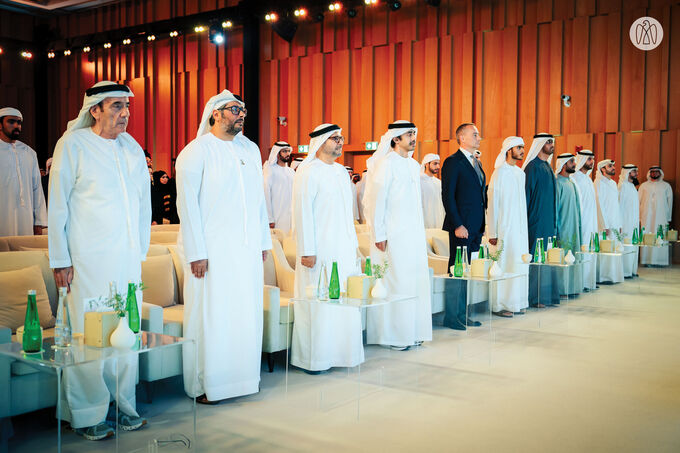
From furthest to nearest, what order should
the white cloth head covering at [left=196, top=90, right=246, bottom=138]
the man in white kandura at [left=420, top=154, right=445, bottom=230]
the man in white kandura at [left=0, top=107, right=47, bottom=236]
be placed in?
the man in white kandura at [left=420, top=154, right=445, bottom=230] < the man in white kandura at [left=0, top=107, right=47, bottom=236] < the white cloth head covering at [left=196, top=90, right=246, bottom=138]

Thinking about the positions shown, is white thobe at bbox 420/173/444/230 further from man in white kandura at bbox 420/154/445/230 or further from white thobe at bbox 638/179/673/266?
white thobe at bbox 638/179/673/266

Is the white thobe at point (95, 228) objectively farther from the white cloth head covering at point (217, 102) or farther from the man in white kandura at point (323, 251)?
the man in white kandura at point (323, 251)

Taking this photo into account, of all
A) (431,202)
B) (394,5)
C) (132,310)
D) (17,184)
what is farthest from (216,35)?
(132,310)

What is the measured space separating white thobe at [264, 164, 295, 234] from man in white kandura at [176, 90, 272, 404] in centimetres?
503

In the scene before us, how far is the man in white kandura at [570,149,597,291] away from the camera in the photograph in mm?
8570

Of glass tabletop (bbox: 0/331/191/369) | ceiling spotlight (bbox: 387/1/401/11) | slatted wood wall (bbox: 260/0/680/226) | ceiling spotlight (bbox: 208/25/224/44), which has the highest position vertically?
ceiling spotlight (bbox: 387/1/401/11)

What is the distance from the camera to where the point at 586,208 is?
885 centimetres

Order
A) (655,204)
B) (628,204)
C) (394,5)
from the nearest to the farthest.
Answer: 1. (628,204)
2. (655,204)
3. (394,5)

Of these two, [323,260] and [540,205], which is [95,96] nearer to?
[323,260]

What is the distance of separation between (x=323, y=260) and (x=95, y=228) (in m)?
1.69

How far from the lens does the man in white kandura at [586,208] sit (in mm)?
8570

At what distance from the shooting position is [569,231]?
8070mm

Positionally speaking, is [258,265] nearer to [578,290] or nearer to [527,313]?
[527,313]

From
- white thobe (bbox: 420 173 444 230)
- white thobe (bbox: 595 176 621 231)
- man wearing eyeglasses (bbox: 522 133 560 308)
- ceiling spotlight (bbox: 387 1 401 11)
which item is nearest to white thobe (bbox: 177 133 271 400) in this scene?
man wearing eyeglasses (bbox: 522 133 560 308)
